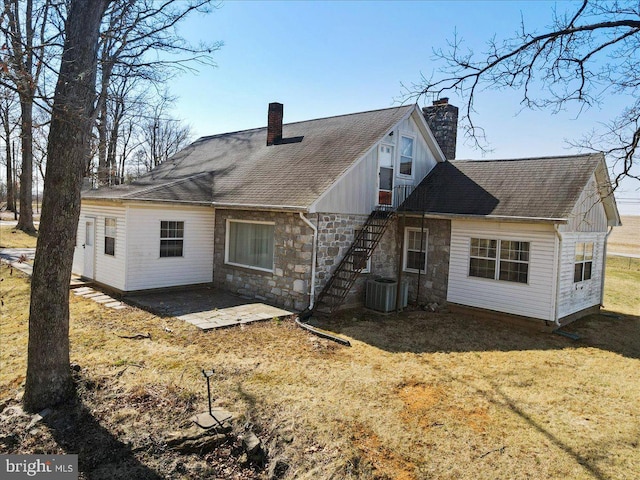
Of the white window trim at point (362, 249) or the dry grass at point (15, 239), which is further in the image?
the dry grass at point (15, 239)

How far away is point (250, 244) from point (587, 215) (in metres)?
9.23

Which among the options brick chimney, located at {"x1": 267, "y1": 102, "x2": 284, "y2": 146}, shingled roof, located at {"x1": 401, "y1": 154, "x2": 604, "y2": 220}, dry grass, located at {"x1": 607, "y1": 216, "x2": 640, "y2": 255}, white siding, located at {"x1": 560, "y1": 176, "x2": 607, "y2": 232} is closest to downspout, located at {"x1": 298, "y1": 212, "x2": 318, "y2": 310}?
shingled roof, located at {"x1": 401, "y1": 154, "x2": 604, "y2": 220}

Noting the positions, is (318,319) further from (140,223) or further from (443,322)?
(140,223)

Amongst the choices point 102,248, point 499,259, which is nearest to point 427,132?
point 499,259

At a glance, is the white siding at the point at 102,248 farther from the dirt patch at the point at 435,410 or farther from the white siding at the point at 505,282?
the white siding at the point at 505,282

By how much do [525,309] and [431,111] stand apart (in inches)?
344

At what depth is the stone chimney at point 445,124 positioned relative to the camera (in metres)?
16.0

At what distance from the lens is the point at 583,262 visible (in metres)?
11.9

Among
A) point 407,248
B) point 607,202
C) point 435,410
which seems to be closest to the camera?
point 435,410

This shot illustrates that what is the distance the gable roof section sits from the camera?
1136 cm

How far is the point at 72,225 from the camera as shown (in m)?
5.71

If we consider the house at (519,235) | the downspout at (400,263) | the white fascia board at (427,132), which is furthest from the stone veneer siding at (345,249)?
the white fascia board at (427,132)

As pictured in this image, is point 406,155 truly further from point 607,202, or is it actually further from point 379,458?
point 379,458

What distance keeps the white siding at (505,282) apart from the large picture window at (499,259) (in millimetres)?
123
